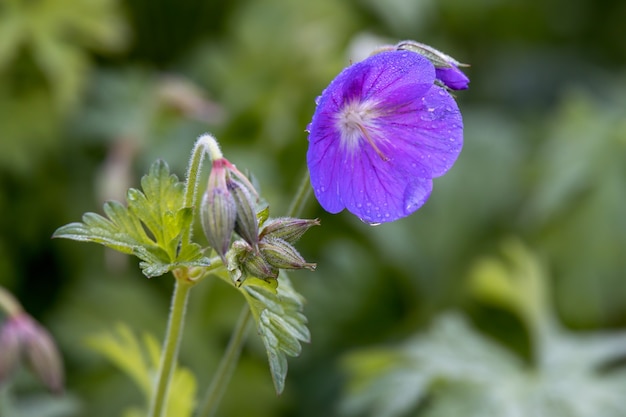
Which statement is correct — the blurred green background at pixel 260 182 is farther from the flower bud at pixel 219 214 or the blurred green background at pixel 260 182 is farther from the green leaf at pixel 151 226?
the flower bud at pixel 219 214

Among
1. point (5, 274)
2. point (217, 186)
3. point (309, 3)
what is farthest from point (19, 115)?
point (217, 186)

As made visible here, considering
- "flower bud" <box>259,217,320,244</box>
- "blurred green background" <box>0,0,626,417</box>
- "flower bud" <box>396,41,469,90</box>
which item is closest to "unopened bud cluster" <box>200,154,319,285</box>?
"flower bud" <box>259,217,320,244</box>

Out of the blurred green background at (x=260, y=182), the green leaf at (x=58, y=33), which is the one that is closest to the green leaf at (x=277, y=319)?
the blurred green background at (x=260, y=182)

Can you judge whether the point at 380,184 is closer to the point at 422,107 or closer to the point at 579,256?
the point at 422,107

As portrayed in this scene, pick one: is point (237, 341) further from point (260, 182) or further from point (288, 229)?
point (260, 182)

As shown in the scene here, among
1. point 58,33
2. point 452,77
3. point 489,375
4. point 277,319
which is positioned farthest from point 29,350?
point 58,33

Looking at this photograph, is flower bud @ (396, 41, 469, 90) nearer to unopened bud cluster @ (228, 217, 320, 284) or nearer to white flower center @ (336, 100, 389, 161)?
white flower center @ (336, 100, 389, 161)

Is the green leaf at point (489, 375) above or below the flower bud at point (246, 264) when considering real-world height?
below
